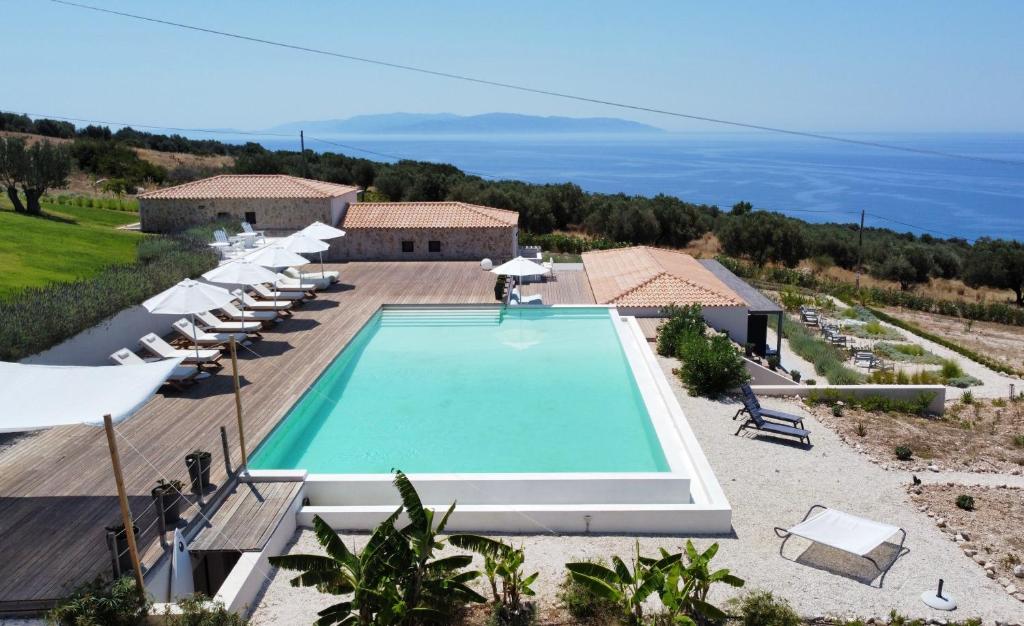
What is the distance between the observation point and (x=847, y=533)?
8.79 metres

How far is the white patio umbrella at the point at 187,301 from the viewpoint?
12.6 metres

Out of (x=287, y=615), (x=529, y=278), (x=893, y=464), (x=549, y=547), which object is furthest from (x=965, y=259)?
(x=287, y=615)

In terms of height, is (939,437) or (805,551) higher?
(805,551)

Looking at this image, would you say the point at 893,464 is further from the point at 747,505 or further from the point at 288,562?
the point at 288,562

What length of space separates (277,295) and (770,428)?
1191 cm

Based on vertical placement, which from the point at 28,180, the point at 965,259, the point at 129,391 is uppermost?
the point at 28,180

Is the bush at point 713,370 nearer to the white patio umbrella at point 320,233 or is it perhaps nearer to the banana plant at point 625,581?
the banana plant at point 625,581

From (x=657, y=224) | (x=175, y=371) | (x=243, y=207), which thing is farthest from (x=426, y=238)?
(x=657, y=224)

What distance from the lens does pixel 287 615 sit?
733 cm

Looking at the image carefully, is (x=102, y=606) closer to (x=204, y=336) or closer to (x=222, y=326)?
(x=204, y=336)

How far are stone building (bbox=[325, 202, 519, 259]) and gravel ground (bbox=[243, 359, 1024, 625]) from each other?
48.8 ft

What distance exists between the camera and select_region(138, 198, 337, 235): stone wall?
25281mm

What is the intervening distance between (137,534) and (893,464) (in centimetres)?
1094

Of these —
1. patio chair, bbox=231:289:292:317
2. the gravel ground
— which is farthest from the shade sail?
patio chair, bbox=231:289:292:317
